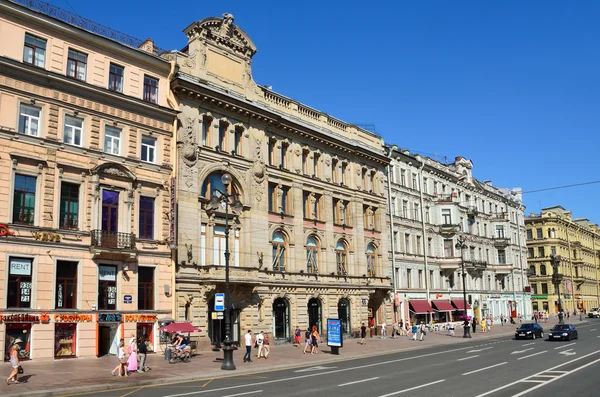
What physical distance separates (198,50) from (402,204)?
3017 centimetres

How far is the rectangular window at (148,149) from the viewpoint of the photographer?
36125mm

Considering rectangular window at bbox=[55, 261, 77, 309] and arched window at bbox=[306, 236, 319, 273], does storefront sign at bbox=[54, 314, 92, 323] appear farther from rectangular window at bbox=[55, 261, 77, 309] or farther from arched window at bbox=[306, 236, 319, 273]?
arched window at bbox=[306, 236, 319, 273]

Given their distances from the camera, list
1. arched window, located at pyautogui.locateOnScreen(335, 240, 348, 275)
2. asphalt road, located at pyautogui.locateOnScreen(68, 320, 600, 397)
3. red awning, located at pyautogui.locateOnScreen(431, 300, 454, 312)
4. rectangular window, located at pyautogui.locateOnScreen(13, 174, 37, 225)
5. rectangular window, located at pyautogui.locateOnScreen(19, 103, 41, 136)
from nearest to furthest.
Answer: asphalt road, located at pyautogui.locateOnScreen(68, 320, 600, 397) < rectangular window, located at pyautogui.locateOnScreen(13, 174, 37, 225) < rectangular window, located at pyautogui.locateOnScreen(19, 103, 41, 136) < arched window, located at pyautogui.locateOnScreen(335, 240, 348, 275) < red awning, located at pyautogui.locateOnScreen(431, 300, 454, 312)

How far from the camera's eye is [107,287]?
32906mm

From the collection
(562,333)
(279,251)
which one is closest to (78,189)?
(279,251)

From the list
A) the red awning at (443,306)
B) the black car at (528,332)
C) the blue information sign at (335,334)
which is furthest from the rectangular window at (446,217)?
the blue information sign at (335,334)

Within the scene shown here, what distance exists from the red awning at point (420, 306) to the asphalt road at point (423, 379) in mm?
28128

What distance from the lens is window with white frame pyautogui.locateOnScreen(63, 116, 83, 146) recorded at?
1272 inches

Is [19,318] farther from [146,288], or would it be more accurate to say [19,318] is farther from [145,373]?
[145,373]

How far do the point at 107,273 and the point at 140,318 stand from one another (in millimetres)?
3343

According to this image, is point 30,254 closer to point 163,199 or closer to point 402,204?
point 163,199

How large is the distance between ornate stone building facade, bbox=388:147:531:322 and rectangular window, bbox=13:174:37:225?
36.9 m

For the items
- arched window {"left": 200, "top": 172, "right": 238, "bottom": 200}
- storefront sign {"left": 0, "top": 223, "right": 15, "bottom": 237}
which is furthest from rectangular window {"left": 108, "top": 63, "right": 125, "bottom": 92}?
storefront sign {"left": 0, "top": 223, "right": 15, "bottom": 237}

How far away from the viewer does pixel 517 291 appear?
284 ft
